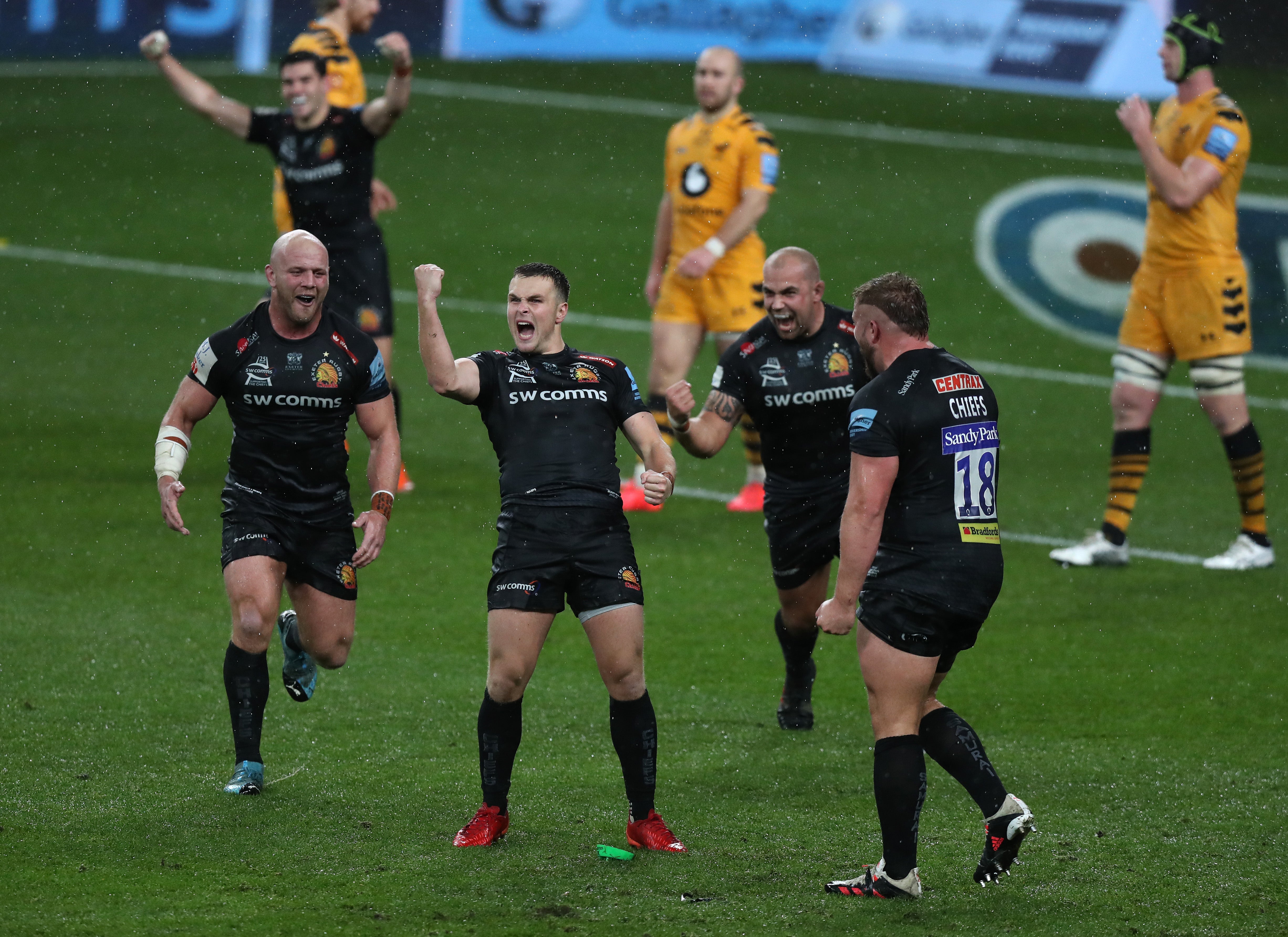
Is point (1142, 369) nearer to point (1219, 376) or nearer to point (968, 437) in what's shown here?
point (1219, 376)

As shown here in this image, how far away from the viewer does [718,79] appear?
1205 cm

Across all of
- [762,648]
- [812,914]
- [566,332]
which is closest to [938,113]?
[566,332]

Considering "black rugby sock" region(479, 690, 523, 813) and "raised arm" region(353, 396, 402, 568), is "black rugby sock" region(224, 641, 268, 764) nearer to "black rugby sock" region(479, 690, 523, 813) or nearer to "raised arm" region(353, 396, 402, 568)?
"raised arm" region(353, 396, 402, 568)

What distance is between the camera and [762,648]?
9617 millimetres

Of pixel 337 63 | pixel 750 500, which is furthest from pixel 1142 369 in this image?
pixel 337 63

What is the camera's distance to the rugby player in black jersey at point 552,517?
6430 millimetres

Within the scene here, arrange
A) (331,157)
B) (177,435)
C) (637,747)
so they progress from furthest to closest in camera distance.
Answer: (331,157), (177,435), (637,747)

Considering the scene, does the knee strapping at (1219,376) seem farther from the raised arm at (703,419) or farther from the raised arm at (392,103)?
the raised arm at (392,103)

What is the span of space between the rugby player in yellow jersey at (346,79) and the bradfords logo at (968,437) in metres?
6.40

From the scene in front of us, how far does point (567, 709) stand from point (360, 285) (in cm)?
459

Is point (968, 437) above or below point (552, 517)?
above

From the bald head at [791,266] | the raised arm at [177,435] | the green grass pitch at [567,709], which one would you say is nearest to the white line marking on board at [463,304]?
the green grass pitch at [567,709]

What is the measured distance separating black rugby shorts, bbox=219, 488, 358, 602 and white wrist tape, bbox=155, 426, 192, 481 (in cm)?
28

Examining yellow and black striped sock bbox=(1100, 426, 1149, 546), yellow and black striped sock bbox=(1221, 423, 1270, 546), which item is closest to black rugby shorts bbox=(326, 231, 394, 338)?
yellow and black striped sock bbox=(1100, 426, 1149, 546)
